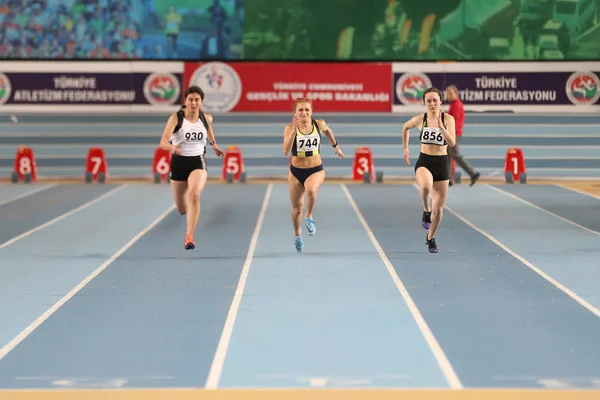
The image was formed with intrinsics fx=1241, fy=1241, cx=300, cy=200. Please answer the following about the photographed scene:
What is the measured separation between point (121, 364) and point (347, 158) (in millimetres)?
20069

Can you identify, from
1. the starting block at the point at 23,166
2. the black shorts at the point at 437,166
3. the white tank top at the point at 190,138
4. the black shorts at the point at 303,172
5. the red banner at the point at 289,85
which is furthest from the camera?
the red banner at the point at 289,85

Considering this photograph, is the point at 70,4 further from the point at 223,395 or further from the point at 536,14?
the point at 223,395

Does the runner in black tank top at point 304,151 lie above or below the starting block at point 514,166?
above

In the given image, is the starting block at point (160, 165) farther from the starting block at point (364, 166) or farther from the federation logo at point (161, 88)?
the starting block at point (364, 166)

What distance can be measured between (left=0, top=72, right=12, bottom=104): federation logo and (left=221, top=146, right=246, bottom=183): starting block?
584cm

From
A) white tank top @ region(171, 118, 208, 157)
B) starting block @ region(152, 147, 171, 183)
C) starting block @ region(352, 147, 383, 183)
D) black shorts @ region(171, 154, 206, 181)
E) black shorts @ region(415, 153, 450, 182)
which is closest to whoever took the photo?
white tank top @ region(171, 118, 208, 157)

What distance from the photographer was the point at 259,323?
968 centimetres

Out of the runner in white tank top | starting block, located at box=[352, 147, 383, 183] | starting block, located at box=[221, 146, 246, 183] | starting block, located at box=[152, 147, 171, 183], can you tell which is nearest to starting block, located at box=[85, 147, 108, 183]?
starting block, located at box=[152, 147, 171, 183]

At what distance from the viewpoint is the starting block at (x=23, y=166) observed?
2542 centimetres

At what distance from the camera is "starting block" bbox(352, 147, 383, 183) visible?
84.3 feet

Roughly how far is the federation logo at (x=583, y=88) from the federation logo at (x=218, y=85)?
7558 millimetres

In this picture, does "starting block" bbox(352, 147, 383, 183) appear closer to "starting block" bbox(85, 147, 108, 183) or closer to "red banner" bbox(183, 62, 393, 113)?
"red banner" bbox(183, 62, 393, 113)


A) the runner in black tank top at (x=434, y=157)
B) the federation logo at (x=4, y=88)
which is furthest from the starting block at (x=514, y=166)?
the runner in black tank top at (x=434, y=157)

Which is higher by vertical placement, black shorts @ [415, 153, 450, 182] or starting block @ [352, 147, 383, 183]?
black shorts @ [415, 153, 450, 182]
